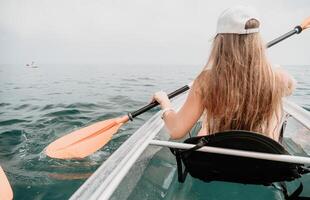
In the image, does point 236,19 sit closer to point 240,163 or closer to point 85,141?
point 240,163

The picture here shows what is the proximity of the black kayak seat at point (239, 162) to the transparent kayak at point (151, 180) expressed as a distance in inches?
14.2

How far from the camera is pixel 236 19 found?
1603 millimetres

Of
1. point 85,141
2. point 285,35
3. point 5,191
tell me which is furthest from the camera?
point 285,35

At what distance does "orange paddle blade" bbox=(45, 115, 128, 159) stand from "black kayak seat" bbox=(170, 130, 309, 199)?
4.16 feet

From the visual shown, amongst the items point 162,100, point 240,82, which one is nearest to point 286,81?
point 240,82

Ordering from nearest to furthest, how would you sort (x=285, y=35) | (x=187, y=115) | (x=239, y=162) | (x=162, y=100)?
(x=239, y=162)
(x=187, y=115)
(x=162, y=100)
(x=285, y=35)

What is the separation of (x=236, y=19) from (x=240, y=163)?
0.82m

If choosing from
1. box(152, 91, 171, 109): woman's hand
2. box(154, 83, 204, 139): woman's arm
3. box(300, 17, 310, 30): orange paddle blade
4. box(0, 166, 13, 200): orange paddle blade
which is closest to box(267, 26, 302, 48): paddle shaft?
box(300, 17, 310, 30): orange paddle blade

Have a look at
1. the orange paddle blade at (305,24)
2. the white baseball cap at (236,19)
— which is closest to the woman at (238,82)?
the white baseball cap at (236,19)

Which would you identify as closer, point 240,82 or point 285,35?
point 240,82

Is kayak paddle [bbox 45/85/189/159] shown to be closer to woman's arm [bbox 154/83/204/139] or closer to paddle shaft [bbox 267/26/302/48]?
woman's arm [bbox 154/83/204/139]

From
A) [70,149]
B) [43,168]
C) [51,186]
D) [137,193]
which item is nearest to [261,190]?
[137,193]

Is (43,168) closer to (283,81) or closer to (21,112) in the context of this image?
(283,81)

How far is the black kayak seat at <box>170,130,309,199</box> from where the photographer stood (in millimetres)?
1493
